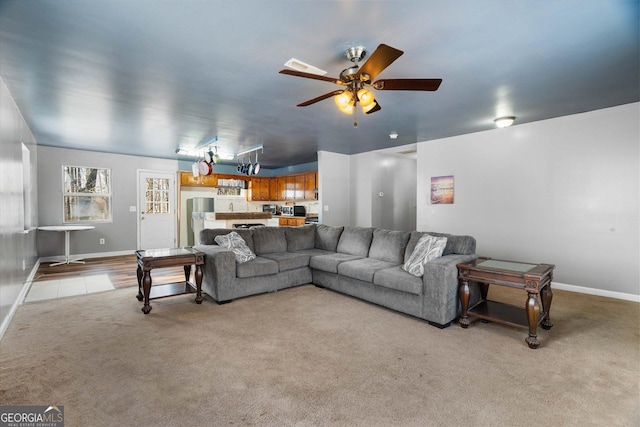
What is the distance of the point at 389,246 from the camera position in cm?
420

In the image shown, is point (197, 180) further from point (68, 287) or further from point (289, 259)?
point (289, 259)

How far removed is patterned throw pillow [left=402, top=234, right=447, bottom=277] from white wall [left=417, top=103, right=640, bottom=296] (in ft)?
7.27

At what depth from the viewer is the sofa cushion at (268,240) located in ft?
15.3

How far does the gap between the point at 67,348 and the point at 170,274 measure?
8.87 feet

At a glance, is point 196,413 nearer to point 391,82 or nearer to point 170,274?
point 391,82

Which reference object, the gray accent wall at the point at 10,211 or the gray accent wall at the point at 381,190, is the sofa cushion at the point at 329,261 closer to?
the gray accent wall at the point at 381,190

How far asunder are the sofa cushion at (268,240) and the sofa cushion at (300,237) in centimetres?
9

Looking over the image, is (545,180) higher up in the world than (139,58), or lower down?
lower down

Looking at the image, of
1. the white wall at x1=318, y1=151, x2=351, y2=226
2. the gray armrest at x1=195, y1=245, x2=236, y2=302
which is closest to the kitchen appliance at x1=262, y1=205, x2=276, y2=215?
the white wall at x1=318, y1=151, x2=351, y2=226

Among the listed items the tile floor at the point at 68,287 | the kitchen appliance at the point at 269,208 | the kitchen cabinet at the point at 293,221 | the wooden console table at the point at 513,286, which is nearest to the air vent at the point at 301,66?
the wooden console table at the point at 513,286

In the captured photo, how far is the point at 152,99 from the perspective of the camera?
3570 mm

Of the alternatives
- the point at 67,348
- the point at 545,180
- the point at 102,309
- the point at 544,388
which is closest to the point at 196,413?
Result: the point at 67,348

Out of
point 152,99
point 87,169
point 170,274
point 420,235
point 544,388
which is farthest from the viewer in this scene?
point 87,169

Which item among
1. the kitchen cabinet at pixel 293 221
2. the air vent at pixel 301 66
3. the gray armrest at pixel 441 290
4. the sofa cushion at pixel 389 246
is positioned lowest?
the gray armrest at pixel 441 290
